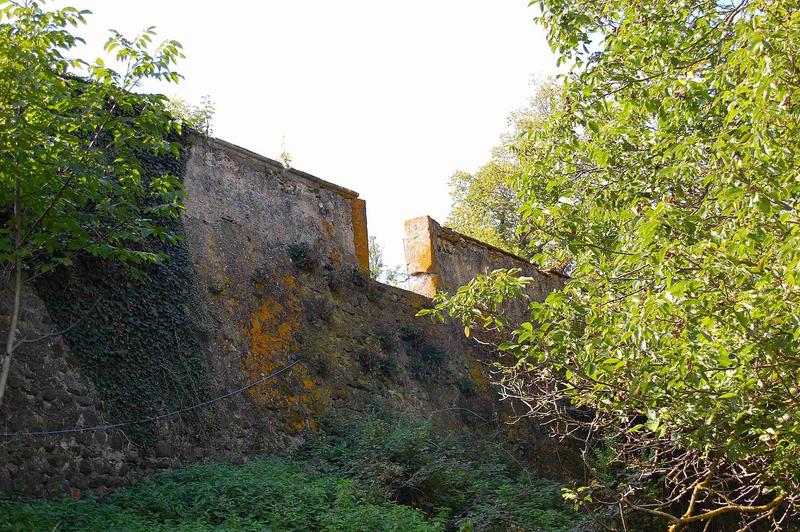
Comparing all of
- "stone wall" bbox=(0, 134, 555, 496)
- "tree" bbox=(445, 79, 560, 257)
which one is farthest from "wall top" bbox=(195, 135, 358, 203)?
"tree" bbox=(445, 79, 560, 257)

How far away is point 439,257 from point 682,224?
712 cm

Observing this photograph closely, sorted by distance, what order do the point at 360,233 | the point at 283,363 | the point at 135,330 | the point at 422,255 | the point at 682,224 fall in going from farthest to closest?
the point at 422,255, the point at 360,233, the point at 283,363, the point at 135,330, the point at 682,224

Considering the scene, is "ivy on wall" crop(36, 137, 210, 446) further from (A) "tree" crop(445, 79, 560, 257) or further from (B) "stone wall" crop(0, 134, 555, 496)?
(A) "tree" crop(445, 79, 560, 257)

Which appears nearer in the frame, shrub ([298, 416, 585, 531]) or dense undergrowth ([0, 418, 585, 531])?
dense undergrowth ([0, 418, 585, 531])

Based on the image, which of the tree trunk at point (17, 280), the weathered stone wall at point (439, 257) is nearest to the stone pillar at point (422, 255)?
the weathered stone wall at point (439, 257)

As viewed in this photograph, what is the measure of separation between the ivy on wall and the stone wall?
0.01m

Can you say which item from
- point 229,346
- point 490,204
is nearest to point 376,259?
point 490,204

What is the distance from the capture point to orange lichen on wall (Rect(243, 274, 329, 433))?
8.80 meters

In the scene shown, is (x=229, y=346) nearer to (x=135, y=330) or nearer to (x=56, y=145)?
(x=135, y=330)

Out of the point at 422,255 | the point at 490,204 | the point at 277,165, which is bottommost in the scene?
the point at 422,255

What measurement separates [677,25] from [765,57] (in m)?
1.85

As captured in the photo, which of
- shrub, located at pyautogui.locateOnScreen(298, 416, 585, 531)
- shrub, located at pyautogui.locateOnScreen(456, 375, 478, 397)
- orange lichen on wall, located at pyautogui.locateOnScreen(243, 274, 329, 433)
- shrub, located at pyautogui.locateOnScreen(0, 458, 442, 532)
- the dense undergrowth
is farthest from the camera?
shrub, located at pyautogui.locateOnScreen(456, 375, 478, 397)

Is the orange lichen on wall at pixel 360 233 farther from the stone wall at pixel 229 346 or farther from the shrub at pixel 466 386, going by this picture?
the shrub at pixel 466 386

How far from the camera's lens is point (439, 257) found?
12.0 m
